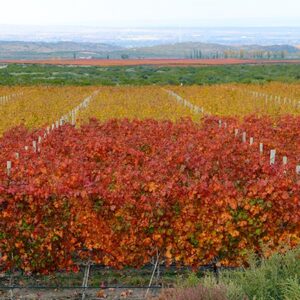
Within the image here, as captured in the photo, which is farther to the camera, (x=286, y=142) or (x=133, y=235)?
(x=286, y=142)

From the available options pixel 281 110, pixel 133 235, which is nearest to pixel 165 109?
pixel 281 110

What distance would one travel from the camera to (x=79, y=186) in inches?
429

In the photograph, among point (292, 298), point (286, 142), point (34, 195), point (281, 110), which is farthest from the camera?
point (281, 110)

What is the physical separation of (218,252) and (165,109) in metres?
21.6

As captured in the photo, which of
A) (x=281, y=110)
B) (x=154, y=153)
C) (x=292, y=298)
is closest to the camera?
(x=292, y=298)

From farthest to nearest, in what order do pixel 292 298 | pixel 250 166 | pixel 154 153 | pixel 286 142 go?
pixel 286 142 < pixel 154 153 < pixel 250 166 < pixel 292 298

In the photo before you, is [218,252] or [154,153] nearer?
[218,252]

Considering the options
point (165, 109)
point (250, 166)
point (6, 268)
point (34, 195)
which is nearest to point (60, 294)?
point (6, 268)

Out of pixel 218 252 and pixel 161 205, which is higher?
pixel 161 205

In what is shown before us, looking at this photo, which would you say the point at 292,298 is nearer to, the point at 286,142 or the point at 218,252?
the point at 218,252

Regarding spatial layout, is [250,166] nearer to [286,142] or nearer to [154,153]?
[154,153]

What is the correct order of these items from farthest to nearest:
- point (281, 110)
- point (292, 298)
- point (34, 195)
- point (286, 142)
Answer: point (281, 110), point (286, 142), point (34, 195), point (292, 298)

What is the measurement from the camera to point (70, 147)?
1581cm

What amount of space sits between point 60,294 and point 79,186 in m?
1.62
